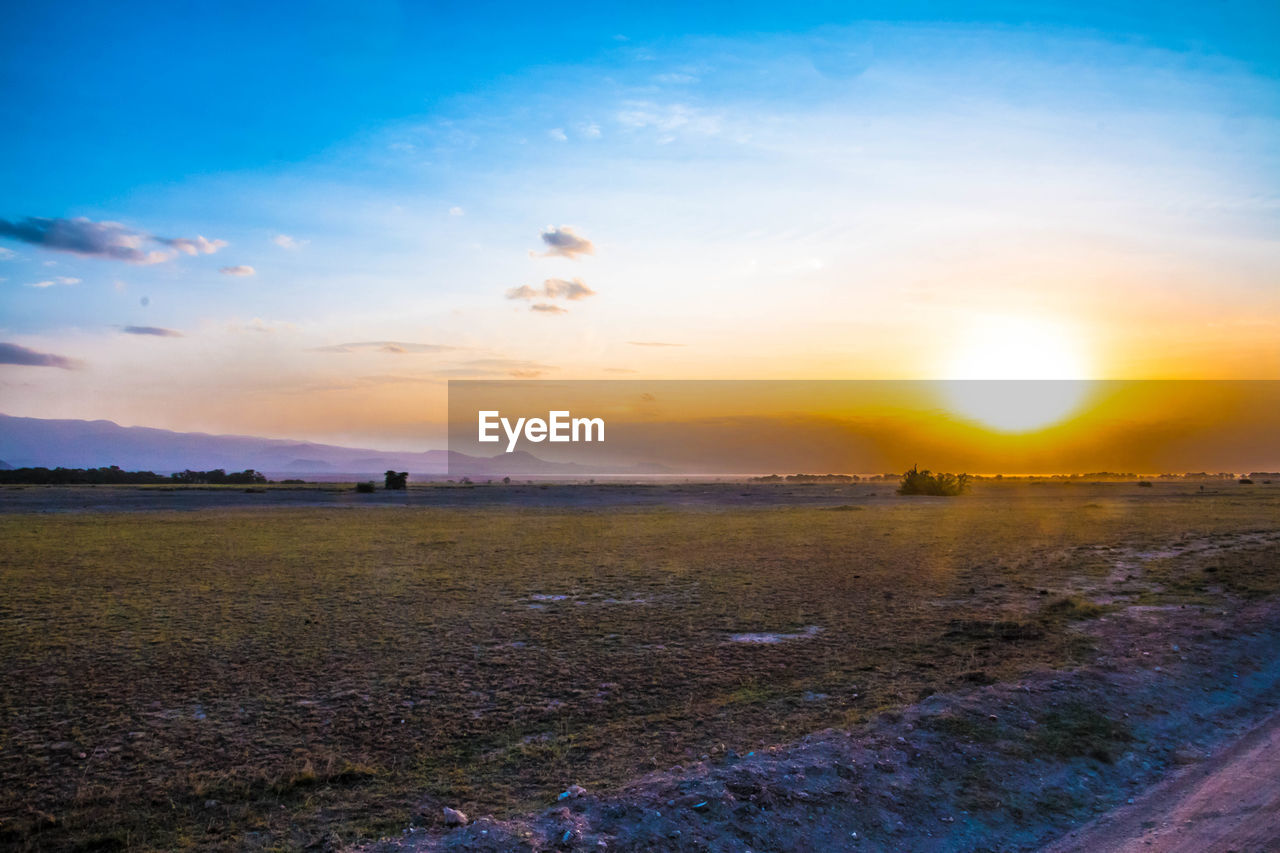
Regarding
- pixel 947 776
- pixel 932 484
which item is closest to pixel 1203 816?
pixel 947 776

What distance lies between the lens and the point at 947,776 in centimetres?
639

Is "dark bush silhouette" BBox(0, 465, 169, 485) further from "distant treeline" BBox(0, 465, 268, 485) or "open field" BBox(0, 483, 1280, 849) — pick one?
"open field" BBox(0, 483, 1280, 849)

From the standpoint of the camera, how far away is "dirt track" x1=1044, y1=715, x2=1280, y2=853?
17.7 feet

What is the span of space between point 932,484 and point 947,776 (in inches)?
2620

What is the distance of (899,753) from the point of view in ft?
21.7

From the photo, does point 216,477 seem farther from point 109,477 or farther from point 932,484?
point 932,484

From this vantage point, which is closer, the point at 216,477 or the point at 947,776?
the point at 947,776

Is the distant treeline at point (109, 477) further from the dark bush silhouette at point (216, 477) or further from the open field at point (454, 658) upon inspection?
the open field at point (454, 658)

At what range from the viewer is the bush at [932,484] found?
67000 millimetres

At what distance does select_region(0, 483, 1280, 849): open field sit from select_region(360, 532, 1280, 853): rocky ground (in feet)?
1.32

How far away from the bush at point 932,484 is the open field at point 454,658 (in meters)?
42.7

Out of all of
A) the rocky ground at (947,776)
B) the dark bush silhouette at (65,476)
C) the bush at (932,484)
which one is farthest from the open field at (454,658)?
the dark bush silhouette at (65,476)

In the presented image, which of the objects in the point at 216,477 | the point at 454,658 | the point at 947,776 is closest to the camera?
the point at 947,776

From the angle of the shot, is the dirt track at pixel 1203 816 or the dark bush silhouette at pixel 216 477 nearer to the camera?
the dirt track at pixel 1203 816
